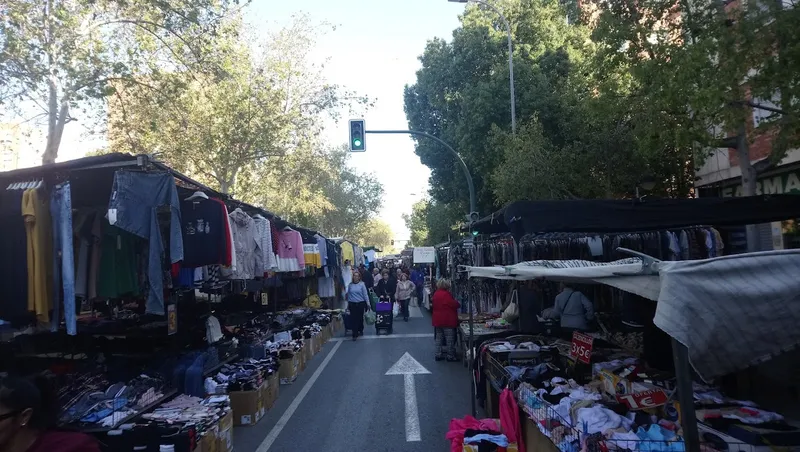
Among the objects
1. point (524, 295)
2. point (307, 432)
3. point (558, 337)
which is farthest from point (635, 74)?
point (307, 432)

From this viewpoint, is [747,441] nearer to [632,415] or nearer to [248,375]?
[632,415]

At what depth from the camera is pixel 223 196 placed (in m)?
7.50

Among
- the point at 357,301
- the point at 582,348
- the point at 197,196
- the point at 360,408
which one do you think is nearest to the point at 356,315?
the point at 357,301

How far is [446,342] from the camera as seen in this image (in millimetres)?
12211

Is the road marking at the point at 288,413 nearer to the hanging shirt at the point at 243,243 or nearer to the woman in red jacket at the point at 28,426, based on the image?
the hanging shirt at the point at 243,243

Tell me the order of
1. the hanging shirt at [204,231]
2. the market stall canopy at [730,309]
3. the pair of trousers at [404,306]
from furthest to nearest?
the pair of trousers at [404,306] < the hanging shirt at [204,231] < the market stall canopy at [730,309]

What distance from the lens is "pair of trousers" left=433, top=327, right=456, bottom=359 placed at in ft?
39.8

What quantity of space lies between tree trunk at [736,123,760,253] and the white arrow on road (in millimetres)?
6788

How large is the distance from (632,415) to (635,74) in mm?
8205

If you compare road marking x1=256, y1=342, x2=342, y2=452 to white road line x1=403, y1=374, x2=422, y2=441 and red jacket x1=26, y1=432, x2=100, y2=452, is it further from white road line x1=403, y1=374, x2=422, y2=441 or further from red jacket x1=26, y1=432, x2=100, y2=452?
red jacket x1=26, y1=432, x2=100, y2=452

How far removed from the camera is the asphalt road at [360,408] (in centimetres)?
701

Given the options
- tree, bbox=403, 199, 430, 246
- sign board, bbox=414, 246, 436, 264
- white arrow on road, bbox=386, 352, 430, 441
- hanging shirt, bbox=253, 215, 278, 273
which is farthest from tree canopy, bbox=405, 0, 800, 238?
tree, bbox=403, 199, 430, 246

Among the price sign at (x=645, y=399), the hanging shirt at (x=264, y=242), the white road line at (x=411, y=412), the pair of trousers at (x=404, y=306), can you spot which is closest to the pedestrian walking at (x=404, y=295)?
the pair of trousers at (x=404, y=306)

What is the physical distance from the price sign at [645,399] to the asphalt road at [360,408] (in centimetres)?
272
